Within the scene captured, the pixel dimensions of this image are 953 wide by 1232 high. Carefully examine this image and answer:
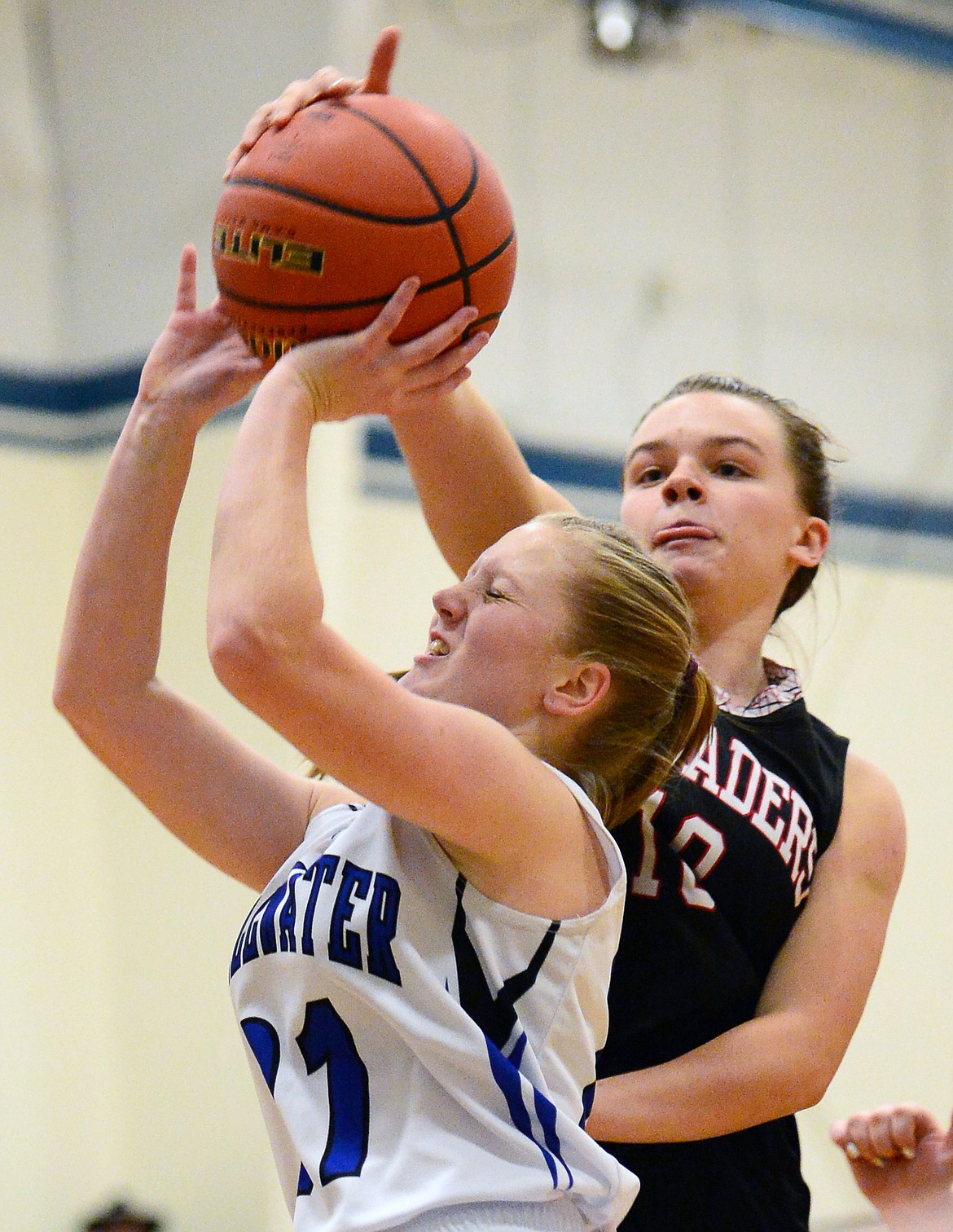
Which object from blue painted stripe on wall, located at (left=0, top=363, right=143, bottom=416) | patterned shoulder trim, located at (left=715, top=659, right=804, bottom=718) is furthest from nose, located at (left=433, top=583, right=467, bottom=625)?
blue painted stripe on wall, located at (left=0, top=363, right=143, bottom=416)

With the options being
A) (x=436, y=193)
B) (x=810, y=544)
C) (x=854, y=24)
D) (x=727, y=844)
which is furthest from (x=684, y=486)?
(x=854, y=24)

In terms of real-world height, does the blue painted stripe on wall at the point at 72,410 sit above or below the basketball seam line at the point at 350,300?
below

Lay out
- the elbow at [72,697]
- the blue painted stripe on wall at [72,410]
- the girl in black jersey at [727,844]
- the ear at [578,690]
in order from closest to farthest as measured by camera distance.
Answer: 1. the ear at [578,690]
2. the elbow at [72,697]
3. the girl in black jersey at [727,844]
4. the blue painted stripe on wall at [72,410]

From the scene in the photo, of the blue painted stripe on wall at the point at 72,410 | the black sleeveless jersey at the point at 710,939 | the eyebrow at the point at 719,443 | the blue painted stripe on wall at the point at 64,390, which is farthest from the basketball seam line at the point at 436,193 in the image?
the blue painted stripe on wall at the point at 64,390

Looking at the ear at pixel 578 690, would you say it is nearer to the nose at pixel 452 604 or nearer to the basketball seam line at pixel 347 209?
the nose at pixel 452 604

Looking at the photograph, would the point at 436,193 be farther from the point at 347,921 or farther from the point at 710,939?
the point at 710,939

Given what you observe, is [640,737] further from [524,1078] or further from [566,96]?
[566,96]

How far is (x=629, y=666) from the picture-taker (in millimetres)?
1570

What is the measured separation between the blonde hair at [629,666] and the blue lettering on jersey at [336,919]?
275mm

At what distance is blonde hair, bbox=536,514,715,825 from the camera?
1.55m

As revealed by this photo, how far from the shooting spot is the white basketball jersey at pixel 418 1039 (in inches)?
52.7

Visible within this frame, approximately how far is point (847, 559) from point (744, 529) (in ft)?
11.4

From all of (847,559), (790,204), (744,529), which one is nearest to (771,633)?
(744,529)

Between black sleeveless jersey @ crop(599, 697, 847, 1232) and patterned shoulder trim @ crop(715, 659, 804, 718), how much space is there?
0.21 ft
